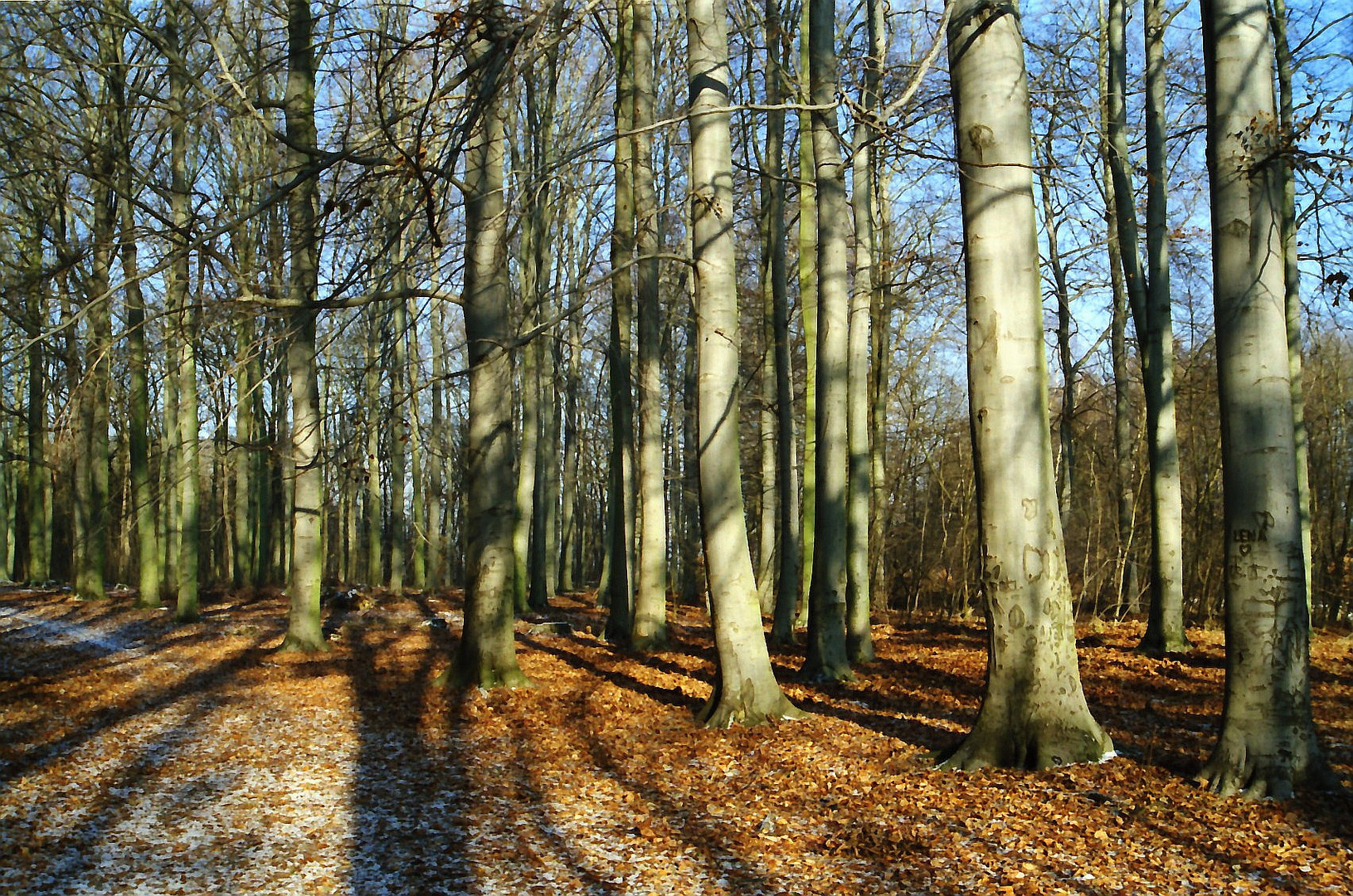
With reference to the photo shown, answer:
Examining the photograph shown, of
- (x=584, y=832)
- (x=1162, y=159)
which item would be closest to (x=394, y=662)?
(x=584, y=832)

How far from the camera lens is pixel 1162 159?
11.9 metres

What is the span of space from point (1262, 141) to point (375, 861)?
632 centimetres

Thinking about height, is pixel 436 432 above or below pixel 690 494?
above

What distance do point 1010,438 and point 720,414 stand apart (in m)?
2.59

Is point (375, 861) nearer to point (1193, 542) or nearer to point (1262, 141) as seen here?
point (1262, 141)

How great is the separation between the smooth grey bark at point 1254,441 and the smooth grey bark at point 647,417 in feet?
26.6

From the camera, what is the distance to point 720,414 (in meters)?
7.73

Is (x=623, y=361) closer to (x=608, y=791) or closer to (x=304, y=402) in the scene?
(x=304, y=402)

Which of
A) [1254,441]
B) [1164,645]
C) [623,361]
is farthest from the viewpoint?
[623,361]

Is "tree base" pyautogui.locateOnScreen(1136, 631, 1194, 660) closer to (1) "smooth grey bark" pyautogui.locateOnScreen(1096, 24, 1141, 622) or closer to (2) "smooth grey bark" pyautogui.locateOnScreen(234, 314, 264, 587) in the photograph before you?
(1) "smooth grey bark" pyautogui.locateOnScreen(1096, 24, 1141, 622)

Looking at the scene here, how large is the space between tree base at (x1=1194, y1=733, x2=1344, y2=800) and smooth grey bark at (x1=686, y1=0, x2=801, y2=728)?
3.40 m

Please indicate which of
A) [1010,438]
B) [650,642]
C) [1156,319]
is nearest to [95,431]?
[650,642]

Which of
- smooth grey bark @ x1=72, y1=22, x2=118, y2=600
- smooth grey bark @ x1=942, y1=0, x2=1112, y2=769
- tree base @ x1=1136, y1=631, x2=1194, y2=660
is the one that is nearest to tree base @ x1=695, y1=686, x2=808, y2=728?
smooth grey bark @ x1=942, y1=0, x2=1112, y2=769

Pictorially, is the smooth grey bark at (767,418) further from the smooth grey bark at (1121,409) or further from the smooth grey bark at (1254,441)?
the smooth grey bark at (1254,441)
